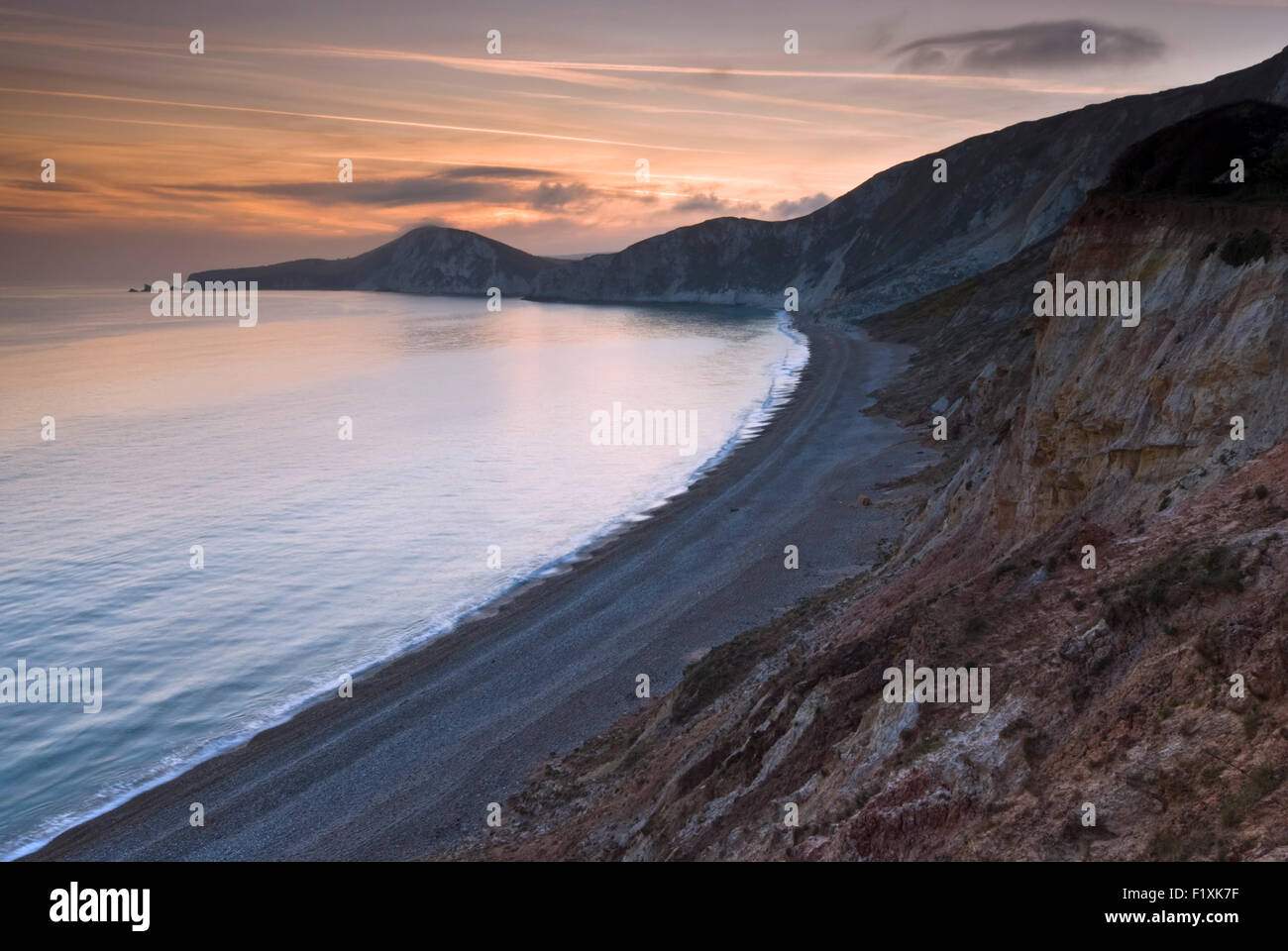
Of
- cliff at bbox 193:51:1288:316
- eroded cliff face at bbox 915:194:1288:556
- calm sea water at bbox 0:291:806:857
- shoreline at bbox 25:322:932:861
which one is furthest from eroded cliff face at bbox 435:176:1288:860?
cliff at bbox 193:51:1288:316

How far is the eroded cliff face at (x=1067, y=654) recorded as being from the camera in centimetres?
791

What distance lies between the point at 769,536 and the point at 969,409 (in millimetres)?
14831

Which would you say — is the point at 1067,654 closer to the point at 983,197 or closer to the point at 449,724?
the point at 449,724

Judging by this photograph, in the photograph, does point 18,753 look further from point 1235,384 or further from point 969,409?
point 969,409

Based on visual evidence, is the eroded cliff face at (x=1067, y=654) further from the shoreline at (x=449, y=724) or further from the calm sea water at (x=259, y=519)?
the calm sea water at (x=259, y=519)

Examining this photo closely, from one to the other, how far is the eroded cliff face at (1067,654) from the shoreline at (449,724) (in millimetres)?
1948

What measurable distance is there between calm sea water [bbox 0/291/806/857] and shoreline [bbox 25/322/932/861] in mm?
1282

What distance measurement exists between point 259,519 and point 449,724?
890 inches

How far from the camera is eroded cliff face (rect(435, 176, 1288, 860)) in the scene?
791cm

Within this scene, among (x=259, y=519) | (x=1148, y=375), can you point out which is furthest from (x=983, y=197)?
(x=1148, y=375)

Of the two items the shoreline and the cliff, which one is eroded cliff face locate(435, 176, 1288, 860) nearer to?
the shoreline
